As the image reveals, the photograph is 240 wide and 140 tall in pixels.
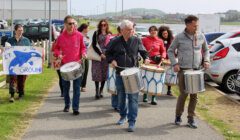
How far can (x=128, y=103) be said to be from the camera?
8281mm

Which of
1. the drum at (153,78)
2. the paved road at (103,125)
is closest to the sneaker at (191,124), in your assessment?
the paved road at (103,125)

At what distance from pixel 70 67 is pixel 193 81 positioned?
2.45m

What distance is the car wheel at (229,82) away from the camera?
13.8 meters

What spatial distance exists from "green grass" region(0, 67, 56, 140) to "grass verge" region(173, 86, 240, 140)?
3.45 m

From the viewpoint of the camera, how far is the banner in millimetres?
11297

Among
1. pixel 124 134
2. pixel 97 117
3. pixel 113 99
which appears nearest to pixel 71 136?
pixel 124 134

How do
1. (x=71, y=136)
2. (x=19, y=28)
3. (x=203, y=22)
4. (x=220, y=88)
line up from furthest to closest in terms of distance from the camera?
(x=203, y=22)
(x=220, y=88)
(x=19, y=28)
(x=71, y=136)

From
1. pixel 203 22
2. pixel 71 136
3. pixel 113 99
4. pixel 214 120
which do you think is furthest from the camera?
pixel 203 22

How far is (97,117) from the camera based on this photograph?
367 inches

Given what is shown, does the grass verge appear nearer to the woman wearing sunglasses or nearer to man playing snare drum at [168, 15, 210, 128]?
man playing snare drum at [168, 15, 210, 128]

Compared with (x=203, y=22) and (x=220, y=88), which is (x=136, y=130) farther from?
(x=203, y=22)

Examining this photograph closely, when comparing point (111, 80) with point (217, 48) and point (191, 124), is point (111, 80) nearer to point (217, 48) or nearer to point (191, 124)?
point (191, 124)

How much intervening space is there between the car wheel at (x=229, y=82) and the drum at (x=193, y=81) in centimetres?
568

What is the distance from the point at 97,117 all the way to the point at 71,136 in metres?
1.67
